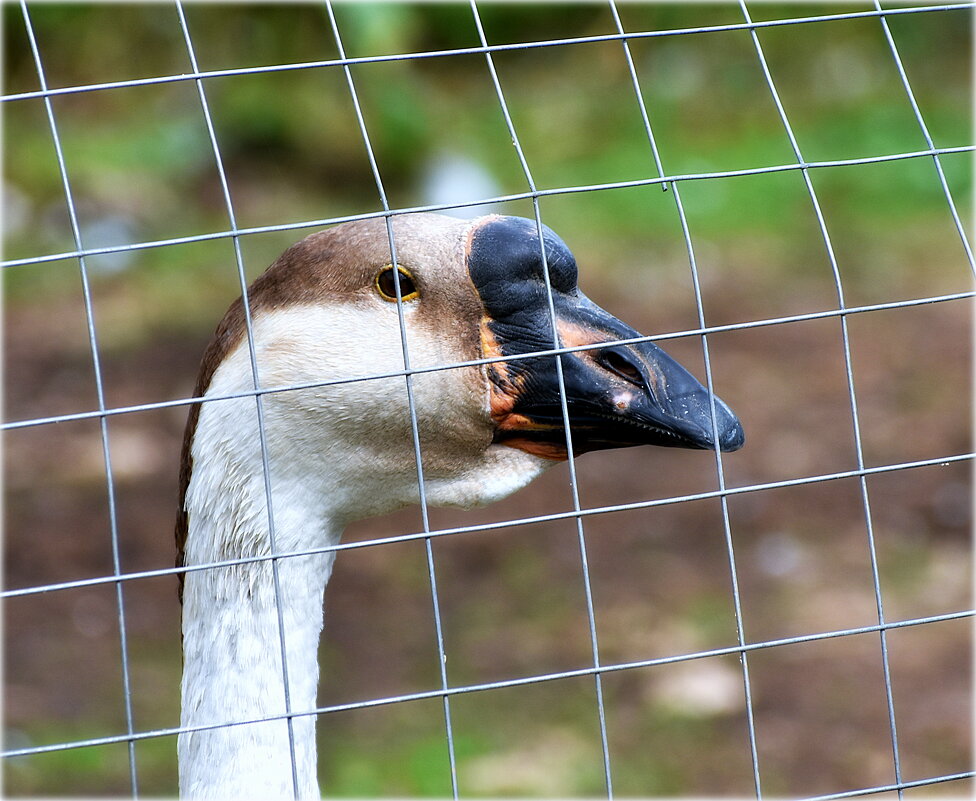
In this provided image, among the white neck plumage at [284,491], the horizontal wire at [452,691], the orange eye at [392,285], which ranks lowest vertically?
the horizontal wire at [452,691]

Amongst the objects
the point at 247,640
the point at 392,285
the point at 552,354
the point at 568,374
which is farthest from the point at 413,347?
the point at 247,640

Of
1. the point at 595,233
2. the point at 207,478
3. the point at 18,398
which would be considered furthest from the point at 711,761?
the point at 595,233

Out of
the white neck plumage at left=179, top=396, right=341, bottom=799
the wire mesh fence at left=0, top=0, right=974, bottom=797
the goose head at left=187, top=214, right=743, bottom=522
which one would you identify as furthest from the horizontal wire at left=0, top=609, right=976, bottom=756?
the goose head at left=187, top=214, right=743, bottom=522

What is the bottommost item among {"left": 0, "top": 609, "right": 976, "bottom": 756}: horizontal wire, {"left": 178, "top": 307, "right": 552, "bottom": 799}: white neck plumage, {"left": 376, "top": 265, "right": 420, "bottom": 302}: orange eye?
{"left": 0, "top": 609, "right": 976, "bottom": 756}: horizontal wire

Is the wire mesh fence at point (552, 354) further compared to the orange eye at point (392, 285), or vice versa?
the wire mesh fence at point (552, 354)

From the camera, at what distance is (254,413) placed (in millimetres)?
2100

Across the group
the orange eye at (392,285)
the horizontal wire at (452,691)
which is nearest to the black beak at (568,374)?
the orange eye at (392,285)

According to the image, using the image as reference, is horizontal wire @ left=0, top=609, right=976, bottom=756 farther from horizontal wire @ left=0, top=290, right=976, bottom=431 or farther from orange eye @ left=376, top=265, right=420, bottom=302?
orange eye @ left=376, top=265, right=420, bottom=302

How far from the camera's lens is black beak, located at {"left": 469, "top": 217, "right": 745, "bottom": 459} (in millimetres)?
1962

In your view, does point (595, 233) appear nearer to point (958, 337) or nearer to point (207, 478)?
point (958, 337)

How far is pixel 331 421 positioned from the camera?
2.11 metres

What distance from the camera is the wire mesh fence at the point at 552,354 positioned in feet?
11.6

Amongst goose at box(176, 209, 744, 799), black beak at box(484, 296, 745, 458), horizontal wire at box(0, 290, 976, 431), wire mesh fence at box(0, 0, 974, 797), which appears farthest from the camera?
wire mesh fence at box(0, 0, 974, 797)

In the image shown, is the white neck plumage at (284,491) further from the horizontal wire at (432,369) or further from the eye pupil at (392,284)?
the horizontal wire at (432,369)
